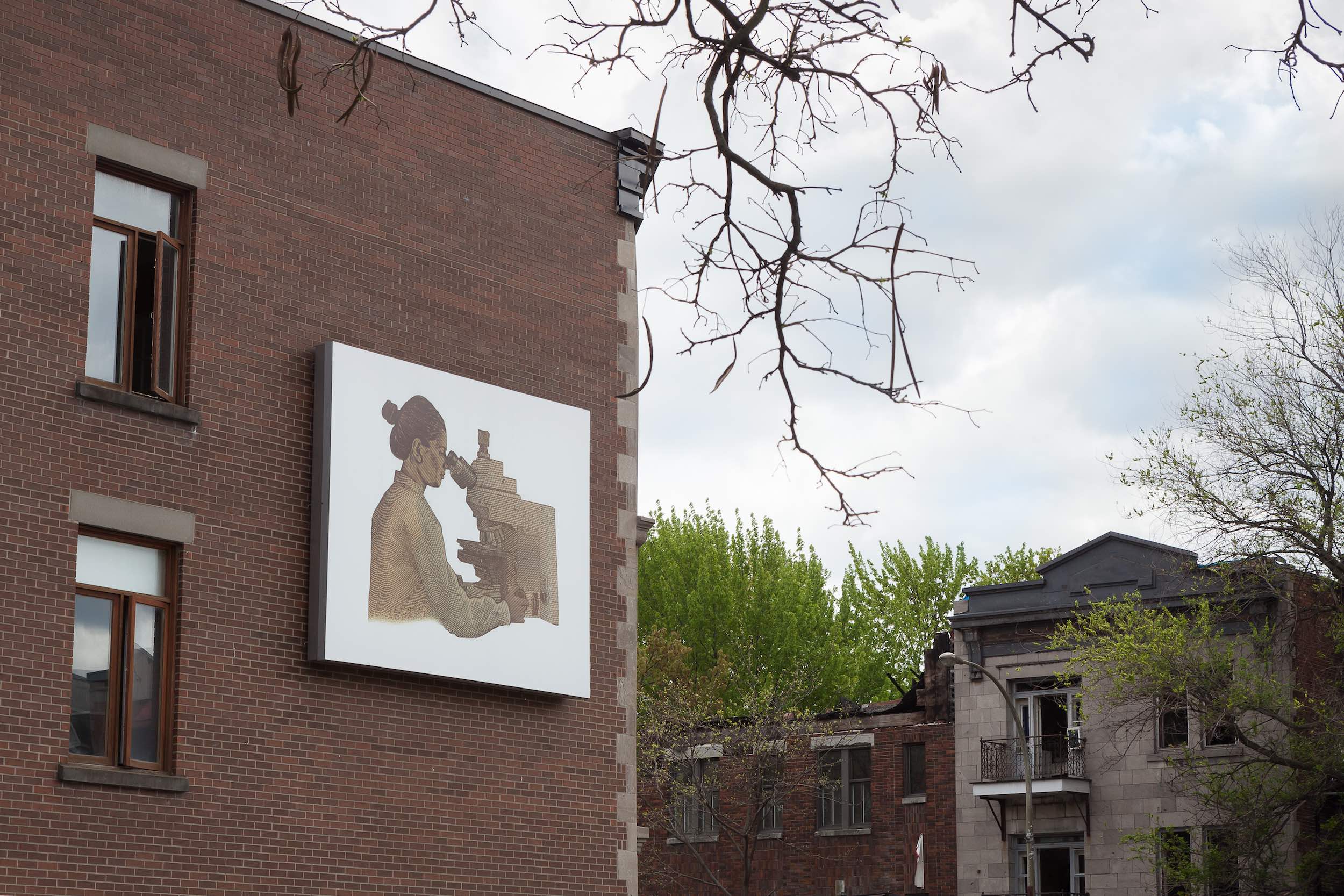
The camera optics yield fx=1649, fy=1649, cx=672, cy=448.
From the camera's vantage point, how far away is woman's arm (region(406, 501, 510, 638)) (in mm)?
17578

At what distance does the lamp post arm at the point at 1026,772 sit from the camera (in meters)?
34.9

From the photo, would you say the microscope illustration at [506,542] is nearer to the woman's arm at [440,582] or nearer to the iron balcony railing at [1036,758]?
the woman's arm at [440,582]

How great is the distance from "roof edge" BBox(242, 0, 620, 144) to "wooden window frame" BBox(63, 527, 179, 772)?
5.49m

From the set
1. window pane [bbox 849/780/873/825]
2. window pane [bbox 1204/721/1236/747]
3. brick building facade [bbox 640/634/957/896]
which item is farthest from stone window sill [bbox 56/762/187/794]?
window pane [bbox 849/780/873/825]

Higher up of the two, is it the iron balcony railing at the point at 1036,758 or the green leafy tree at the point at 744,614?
the green leafy tree at the point at 744,614

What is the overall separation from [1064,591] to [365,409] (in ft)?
88.9

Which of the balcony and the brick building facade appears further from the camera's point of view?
the brick building facade

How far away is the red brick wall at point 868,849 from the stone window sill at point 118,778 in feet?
98.6

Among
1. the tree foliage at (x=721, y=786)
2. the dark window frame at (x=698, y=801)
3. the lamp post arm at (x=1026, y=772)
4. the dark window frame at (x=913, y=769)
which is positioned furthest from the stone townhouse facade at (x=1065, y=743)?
the dark window frame at (x=698, y=801)

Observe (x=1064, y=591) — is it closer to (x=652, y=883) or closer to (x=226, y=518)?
(x=652, y=883)

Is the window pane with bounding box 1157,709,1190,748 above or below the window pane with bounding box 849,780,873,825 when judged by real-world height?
above

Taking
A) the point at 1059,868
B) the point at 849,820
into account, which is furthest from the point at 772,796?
the point at 1059,868

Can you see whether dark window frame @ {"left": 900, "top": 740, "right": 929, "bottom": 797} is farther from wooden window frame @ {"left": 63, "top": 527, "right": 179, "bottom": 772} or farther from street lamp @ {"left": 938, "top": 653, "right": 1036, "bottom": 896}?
wooden window frame @ {"left": 63, "top": 527, "right": 179, "bottom": 772}

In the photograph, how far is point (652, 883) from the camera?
4888cm
